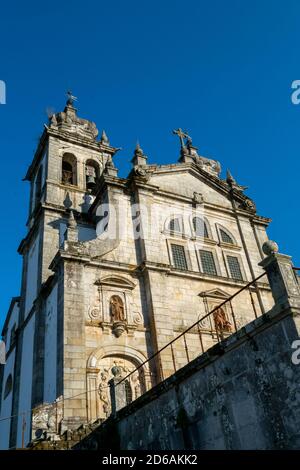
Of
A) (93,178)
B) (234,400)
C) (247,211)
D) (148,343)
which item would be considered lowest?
(234,400)

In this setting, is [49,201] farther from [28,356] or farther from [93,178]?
[28,356]

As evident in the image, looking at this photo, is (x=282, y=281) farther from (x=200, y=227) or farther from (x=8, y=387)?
(x=8, y=387)

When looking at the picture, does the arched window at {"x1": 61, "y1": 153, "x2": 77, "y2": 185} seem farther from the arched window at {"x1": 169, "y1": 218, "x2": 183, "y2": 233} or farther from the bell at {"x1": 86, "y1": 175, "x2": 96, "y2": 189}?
the arched window at {"x1": 169, "y1": 218, "x2": 183, "y2": 233}

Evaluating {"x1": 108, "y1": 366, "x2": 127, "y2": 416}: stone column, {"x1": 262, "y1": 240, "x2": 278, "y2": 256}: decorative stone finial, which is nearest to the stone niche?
{"x1": 108, "y1": 366, "x2": 127, "y2": 416}: stone column

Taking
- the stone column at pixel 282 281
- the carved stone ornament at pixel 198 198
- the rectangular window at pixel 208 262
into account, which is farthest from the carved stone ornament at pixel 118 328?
the carved stone ornament at pixel 198 198

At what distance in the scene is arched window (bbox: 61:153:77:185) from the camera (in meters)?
29.0

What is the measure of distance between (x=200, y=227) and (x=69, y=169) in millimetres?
11274

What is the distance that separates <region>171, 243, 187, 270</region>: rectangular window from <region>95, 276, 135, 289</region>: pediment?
10.8 ft

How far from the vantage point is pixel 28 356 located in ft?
70.8

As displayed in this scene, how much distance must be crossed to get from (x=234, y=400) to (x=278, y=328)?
192 cm

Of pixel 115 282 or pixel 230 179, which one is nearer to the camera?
pixel 115 282

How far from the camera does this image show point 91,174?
3009cm

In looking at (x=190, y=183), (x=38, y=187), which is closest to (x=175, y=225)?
(x=190, y=183)
